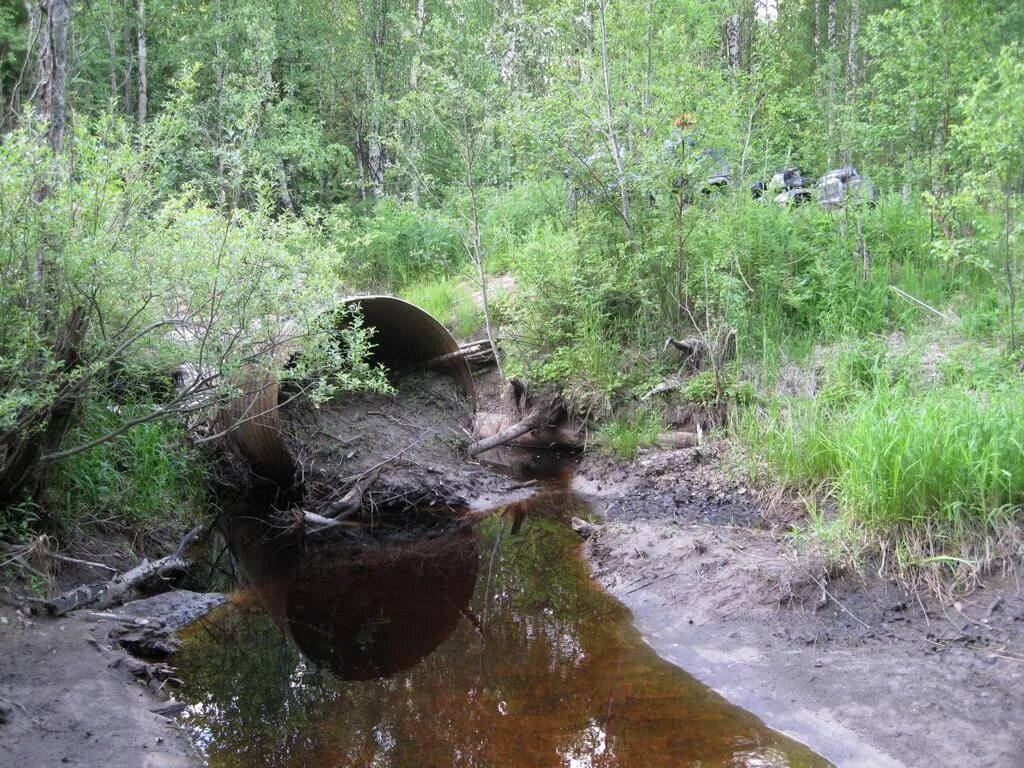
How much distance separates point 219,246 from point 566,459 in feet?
15.9

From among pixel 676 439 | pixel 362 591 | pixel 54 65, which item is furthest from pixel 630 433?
pixel 54 65

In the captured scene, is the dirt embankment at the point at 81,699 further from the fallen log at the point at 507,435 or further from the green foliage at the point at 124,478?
the fallen log at the point at 507,435

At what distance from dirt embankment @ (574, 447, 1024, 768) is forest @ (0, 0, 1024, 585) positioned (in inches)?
11.4

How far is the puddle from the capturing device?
370 centimetres

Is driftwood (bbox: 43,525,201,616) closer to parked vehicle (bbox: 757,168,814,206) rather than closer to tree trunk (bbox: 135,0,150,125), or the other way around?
parked vehicle (bbox: 757,168,814,206)

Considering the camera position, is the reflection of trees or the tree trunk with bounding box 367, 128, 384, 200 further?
the tree trunk with bounding box 367, 128, 384, 200

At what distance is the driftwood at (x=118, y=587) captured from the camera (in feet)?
14.7

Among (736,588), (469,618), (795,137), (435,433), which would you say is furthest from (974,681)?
(795,137)

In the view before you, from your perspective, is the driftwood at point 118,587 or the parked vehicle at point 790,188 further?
the parked vehicle at point 790,188

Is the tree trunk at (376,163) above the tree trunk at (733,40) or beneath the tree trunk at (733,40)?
beneath

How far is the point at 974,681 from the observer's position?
11.9 feet

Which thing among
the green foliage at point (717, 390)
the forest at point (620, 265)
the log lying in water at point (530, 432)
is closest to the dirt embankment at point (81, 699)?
the forest at point (620, 265)

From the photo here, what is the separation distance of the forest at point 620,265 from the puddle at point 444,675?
4.27ft

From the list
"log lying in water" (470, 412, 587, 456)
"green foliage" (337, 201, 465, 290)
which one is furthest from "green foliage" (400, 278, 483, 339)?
"log lying in water" (470, 412, 587, 456)
